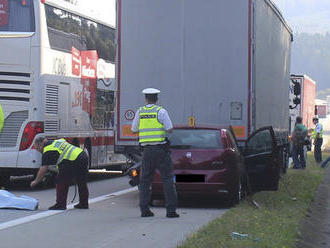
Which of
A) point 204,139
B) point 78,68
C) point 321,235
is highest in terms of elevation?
point 78,68

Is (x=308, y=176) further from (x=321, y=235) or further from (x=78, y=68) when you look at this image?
(x=321, y=235)

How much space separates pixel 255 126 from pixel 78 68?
17.6 ft

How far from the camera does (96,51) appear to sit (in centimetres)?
2008

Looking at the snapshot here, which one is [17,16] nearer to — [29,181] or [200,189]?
[29,181]

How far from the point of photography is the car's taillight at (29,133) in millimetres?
16359

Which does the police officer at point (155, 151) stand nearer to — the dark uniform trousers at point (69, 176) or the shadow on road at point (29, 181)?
the dark uniform trousers at point (69, 176)

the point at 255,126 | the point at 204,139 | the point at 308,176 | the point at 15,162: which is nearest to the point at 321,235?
the point at 204,139

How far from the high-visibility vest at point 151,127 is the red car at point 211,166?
1563 mm

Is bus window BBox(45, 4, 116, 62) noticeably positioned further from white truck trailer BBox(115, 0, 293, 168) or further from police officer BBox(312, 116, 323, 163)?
police officer BBox(312, 116, 323, 163)

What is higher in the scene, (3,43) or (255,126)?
(3,43)

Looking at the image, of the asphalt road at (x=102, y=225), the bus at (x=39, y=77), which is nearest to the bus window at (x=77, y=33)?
the bus at (x=39, y=77)

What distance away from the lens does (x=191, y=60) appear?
1487 centimetres

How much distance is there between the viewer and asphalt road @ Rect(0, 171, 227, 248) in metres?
9.27

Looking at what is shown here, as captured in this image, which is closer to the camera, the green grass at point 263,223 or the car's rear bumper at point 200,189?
the green grass at point 263,223
